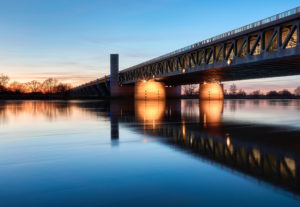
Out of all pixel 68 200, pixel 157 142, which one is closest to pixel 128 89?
pixel 157 142

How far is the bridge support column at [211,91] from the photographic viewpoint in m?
94.2

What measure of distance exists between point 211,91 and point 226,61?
51.8m

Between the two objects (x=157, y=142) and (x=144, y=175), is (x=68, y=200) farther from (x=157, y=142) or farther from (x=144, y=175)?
(x=157, y=142)

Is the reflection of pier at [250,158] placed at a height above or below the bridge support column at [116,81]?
below

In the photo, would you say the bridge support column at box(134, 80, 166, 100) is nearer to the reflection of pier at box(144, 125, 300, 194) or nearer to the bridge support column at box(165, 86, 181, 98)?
the bridge support column at box(165, 86, 181, 98)

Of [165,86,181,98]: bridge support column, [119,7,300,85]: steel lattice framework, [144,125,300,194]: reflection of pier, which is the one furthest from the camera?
[165,86,181,98]: bridge support column

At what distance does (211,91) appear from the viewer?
311 ft

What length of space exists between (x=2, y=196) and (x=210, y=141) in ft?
29.5

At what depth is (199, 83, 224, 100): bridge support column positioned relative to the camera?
94188 millimetres

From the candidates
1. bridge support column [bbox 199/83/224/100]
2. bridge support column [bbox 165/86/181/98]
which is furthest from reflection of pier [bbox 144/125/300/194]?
bridge support column [bbox 165/86/181/98]

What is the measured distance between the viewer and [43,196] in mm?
5945

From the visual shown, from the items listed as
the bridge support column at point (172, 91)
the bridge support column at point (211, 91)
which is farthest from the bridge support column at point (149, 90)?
the bridge support column at point (172, 91)

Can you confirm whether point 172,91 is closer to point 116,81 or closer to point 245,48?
point 116,81

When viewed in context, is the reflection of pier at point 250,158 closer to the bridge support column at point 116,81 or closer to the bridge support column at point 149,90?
the bridge support column at point 149,90
